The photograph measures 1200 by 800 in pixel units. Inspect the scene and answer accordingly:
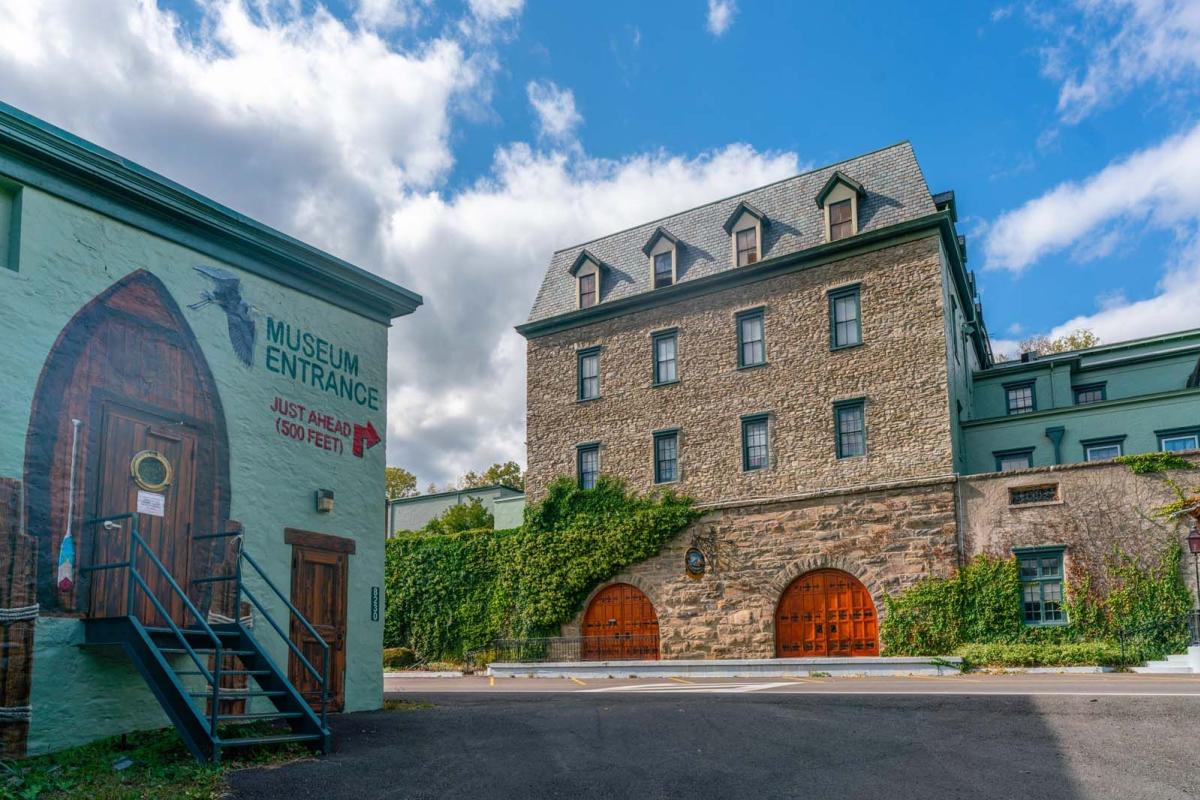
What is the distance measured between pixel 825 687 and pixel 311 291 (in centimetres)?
995

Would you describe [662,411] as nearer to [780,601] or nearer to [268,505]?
[780,601]

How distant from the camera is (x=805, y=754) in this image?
926cm

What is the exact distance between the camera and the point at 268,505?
12984mm

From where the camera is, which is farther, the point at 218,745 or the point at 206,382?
the point at 206,382

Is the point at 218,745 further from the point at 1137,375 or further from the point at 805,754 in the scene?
the point at 1137,375

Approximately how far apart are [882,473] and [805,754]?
17.1m

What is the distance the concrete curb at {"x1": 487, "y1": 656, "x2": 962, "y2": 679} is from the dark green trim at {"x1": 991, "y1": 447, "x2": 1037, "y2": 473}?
6477 millimetres

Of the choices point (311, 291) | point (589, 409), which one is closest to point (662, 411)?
point (589, 409)

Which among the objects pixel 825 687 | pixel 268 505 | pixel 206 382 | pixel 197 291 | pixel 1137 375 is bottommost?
pixel 825 687

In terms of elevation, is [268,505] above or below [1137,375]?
below

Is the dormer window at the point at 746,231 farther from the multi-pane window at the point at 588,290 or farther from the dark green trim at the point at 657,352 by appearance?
the multi-pane window at the point at 588,290

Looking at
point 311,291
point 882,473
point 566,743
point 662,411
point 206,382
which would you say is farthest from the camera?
point 662,411

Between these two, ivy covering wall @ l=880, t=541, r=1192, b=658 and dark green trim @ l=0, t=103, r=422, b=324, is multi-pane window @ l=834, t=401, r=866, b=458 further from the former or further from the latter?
dark green trim @ l=0, t=103, r=422, b=324

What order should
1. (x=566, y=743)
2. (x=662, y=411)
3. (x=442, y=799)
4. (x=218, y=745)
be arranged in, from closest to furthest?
1. (x=442, y=799)
2. (x=218, y=745)
3. (x=566, y=743)
4. (x=662, y=411)
